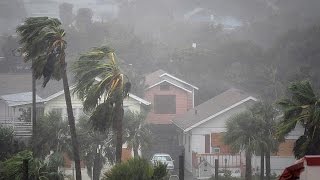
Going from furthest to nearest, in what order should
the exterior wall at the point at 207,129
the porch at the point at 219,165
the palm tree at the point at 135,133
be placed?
the exterior wall at the point at 207,129, the porch at the point at 219,165, the palm tree at the point at 135,133

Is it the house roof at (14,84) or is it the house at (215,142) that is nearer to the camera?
the house at (215,142)

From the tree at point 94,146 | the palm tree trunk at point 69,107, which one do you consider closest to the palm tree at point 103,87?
the palm tree trunk at point 69,107

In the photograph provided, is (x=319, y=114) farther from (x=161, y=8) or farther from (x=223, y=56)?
(x=161, y=8)

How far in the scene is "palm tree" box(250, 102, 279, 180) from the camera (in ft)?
57.0

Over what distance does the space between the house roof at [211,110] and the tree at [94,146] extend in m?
6.79

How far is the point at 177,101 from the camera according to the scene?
108 feet

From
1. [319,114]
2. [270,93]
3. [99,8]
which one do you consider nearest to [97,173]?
[319,114]

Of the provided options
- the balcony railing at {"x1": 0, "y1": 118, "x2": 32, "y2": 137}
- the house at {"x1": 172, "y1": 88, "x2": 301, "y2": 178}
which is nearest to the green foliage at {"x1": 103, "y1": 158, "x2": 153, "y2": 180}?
the balcony railing at {"x1": 0, "y1": 118, "x2": 32, "y2": 137}

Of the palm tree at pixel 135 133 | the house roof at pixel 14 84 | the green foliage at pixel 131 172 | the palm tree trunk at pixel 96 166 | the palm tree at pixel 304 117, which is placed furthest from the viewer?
Result: the house roof at pixel 14 84

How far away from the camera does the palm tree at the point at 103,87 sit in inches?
516

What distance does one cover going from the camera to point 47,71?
43.9 feet

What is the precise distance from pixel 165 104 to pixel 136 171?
2363cm

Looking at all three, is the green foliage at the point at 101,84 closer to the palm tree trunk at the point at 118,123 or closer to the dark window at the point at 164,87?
the palm tree trunk at the point at 118,123

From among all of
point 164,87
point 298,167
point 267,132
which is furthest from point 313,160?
point 164,87
